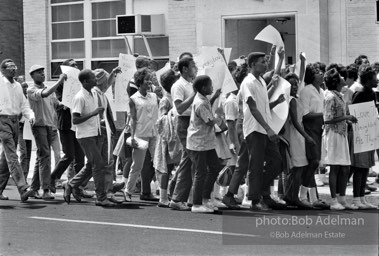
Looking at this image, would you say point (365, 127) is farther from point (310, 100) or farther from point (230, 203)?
point (230, 203)

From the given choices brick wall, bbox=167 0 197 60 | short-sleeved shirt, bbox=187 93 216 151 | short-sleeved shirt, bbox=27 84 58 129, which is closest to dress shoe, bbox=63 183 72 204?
short-sleeved shirt, bbox=27 84 58 129

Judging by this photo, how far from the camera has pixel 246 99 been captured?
39.0ft

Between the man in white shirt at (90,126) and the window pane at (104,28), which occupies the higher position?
the window pane at (104,28)

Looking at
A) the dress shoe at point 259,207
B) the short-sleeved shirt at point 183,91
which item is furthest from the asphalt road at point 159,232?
the short-sleeved shirt at point 183,91

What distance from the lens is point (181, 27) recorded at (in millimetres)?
22953

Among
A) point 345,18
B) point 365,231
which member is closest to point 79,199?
point 365,231

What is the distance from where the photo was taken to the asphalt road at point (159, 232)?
9.47m

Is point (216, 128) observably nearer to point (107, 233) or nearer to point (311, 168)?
point (311, 168)

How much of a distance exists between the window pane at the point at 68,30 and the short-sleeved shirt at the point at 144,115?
465 inches

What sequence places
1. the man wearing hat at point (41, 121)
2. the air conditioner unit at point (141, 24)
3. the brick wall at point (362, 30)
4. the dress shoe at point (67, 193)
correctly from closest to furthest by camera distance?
the dress shoe at point (67, 193)
the man wearing hat at point (41, 121)
the brick wall at point (362, 30)
the air conditioner unit at point (141, 24)

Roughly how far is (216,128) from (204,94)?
31.6 inches

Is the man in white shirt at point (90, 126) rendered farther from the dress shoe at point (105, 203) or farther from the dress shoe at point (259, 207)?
the dress shoe at point (259, 207)

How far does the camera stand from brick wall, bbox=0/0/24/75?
28438 mm

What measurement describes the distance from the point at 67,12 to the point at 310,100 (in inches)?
543
